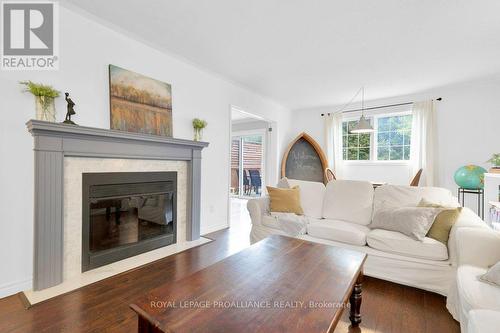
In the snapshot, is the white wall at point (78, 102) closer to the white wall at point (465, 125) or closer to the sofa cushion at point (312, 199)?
the sofa cushion at point (312, 199)

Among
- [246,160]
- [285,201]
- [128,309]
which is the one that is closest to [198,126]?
[285,201]

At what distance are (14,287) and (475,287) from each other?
323 centimetres

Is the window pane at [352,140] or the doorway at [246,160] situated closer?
the window pane at [352,140]

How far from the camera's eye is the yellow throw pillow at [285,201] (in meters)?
2.83

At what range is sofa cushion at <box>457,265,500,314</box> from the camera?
114cm

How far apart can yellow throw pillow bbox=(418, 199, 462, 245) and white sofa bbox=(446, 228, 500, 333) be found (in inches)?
11.2

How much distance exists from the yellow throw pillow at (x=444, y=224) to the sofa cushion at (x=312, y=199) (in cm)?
115

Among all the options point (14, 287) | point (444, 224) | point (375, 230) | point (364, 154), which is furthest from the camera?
point (364, 154)

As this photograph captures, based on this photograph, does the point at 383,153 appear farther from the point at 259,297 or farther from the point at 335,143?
the point at 259,297

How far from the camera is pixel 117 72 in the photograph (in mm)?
2430

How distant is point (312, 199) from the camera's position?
117 inches

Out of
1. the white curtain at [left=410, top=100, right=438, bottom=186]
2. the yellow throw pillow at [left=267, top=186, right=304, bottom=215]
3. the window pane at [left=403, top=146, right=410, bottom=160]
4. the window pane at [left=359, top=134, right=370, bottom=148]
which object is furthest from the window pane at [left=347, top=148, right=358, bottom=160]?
the yellow throw pillow at [left=267, top=186, right=304, bottom=215]

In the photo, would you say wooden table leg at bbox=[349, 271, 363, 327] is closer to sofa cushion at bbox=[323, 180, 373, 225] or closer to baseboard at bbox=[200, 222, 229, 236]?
sofa cushion at bbox=[323, 180, 373, 225]

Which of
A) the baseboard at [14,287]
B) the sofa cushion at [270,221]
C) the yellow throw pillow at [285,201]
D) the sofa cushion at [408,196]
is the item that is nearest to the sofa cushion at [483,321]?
the sofa cushion at [408,196]
